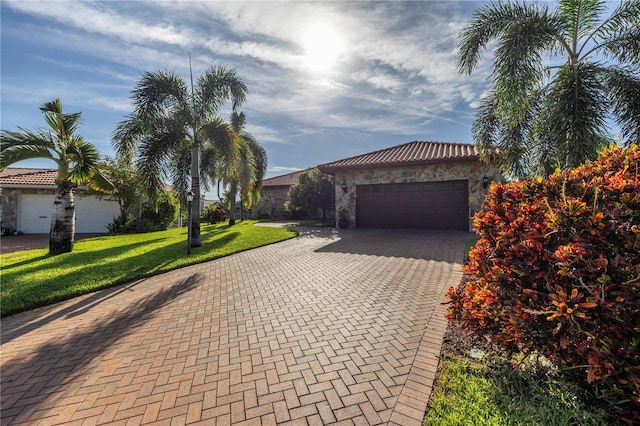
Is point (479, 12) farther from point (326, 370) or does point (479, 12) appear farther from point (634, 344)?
point (326, 370)

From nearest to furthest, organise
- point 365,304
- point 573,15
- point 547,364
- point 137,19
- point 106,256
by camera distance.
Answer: point 547,364, point 365,304, point 573,15, point 137,19, point 106,256

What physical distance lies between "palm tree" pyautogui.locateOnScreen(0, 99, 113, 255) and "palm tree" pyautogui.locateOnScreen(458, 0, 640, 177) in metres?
13.2

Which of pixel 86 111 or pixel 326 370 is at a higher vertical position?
pixel 86 111

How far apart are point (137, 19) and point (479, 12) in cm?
974

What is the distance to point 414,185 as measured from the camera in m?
14.6

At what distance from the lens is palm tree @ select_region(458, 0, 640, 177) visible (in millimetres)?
6254

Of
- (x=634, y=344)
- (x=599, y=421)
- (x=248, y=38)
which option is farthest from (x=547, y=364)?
(x=248, y=38)

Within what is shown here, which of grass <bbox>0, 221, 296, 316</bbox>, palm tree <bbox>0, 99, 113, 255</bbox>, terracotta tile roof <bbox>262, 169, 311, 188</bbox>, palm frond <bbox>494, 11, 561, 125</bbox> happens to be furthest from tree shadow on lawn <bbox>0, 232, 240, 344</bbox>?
terracotta tile roof <bbox>262, 169, 311, 188</bbox>

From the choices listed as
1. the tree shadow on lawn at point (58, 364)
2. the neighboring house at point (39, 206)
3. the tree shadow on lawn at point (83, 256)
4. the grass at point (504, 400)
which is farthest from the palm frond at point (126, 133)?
the grass at point (504, 400)

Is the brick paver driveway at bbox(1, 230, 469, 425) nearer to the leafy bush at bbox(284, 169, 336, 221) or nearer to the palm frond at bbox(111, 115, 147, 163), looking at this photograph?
the palm frond at bbox(111, 115, 147, 163)

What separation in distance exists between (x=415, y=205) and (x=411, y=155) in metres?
3.06

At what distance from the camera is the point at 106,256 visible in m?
8.57

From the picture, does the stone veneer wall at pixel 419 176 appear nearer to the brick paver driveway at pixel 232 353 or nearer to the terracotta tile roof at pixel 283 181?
the brick paver driveway at pixel 232 353

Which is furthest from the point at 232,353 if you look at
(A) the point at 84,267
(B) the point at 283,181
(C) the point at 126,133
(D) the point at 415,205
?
(B) the point at 283,181
